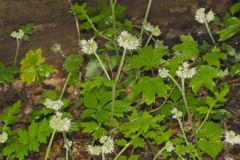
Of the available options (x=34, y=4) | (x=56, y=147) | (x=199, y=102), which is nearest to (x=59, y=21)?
(x=34, y=4)

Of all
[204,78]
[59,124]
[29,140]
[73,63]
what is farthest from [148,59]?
[29,140]

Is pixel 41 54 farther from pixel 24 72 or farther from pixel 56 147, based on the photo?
pixel 56 147

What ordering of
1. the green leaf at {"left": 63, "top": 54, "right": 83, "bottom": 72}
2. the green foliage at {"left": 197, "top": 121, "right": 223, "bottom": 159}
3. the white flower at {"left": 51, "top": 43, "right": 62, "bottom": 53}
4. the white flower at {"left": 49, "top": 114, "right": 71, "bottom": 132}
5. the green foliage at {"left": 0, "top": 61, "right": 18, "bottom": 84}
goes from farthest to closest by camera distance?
the white flower at {"left": 51, "top": 43, "right": 62, "bottom": 53} < the green leaf at {"left": 63, "top": 54, "right": 83, "bottom": 72} < the green foliage at {"left": 0, "top": 61, "right": 18, "bottom": 84} < the green foliage at {"left": 197, "top": 121, "right": 223, "bottom": 159} < the white flower at {"left": 49, "top": 114, "right": 71, "bottom": 132}

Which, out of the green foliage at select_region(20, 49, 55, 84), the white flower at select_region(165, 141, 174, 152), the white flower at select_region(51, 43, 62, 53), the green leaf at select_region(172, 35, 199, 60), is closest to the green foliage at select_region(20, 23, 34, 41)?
the green foliage at select_region(20, 49, 55, 84)

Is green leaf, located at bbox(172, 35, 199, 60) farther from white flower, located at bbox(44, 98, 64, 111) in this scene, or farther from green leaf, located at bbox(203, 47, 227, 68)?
white flower, located at bbox(44, 98, 64, 111)

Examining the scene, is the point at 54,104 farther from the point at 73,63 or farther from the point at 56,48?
the point at 56,48

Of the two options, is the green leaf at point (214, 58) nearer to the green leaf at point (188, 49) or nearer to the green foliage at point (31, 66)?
the green leaf at point (188, 49)

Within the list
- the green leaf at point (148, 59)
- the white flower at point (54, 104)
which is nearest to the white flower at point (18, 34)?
the white flower at point (54, 104)
